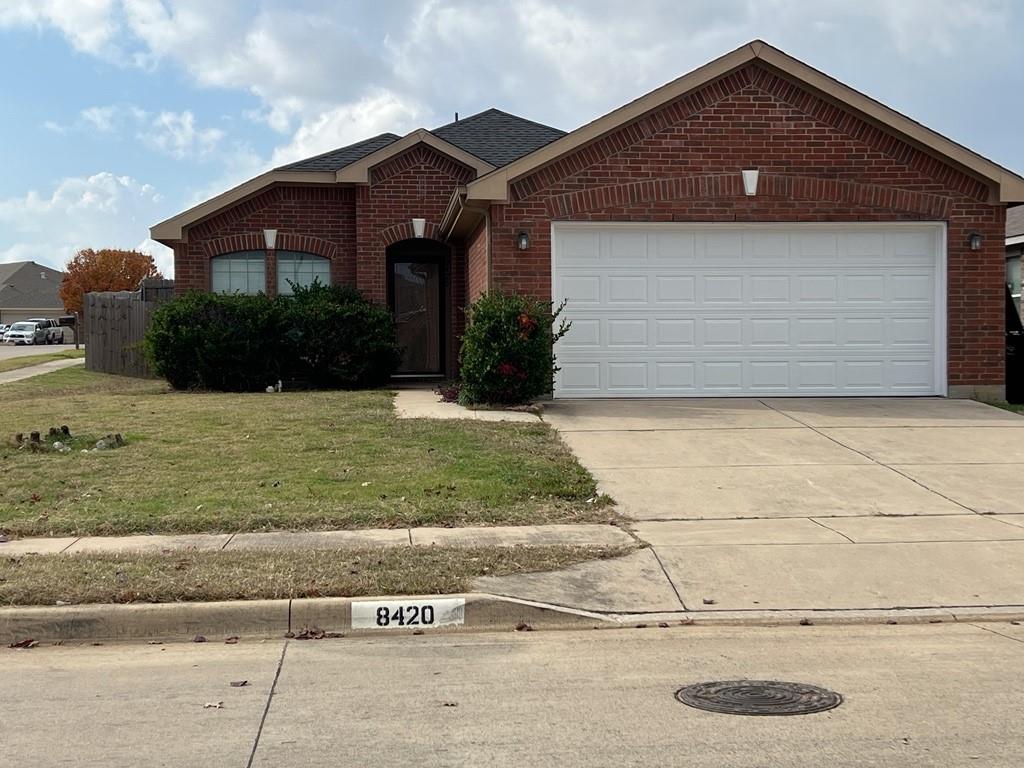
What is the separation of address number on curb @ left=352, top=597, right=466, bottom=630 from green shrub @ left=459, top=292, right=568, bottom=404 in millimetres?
7649

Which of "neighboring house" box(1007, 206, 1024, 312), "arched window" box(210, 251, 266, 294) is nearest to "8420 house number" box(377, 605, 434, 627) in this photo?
"arched window" box(210, 251, 266, 294)

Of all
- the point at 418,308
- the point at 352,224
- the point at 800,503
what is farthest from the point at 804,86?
the point at 352,224

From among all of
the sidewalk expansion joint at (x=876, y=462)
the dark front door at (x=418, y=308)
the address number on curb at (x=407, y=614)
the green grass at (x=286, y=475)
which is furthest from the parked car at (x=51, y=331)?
the address number on curb at (x=407, y=614)

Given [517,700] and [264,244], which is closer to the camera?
[517,700]

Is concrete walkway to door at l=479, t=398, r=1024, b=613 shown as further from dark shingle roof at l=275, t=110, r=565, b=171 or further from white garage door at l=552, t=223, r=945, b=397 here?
dark shingle roof at l=275, t=110, r=565, b=171

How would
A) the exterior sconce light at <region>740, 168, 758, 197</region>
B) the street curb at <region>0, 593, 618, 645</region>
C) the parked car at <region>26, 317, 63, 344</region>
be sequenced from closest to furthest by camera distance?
the street curb at <region>0, 593, 618, 645</region> → the exterior sconce light at <region>740, 168, 758, 197</region> → the parked car at <region>26, 317, 63, 344</region>

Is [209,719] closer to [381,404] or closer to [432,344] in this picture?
[381,404]

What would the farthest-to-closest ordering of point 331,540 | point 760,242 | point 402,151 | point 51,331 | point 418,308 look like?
point 51,331, point 418,308, point 402,151, point 760,242, point 331,540

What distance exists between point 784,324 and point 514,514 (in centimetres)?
795

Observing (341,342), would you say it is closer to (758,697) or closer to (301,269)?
(301,269)

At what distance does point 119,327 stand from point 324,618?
21.2 metres

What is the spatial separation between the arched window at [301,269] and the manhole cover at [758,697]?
52.9 ft

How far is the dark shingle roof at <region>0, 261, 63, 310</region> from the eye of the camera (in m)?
82.5

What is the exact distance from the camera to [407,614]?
6.71 meters
